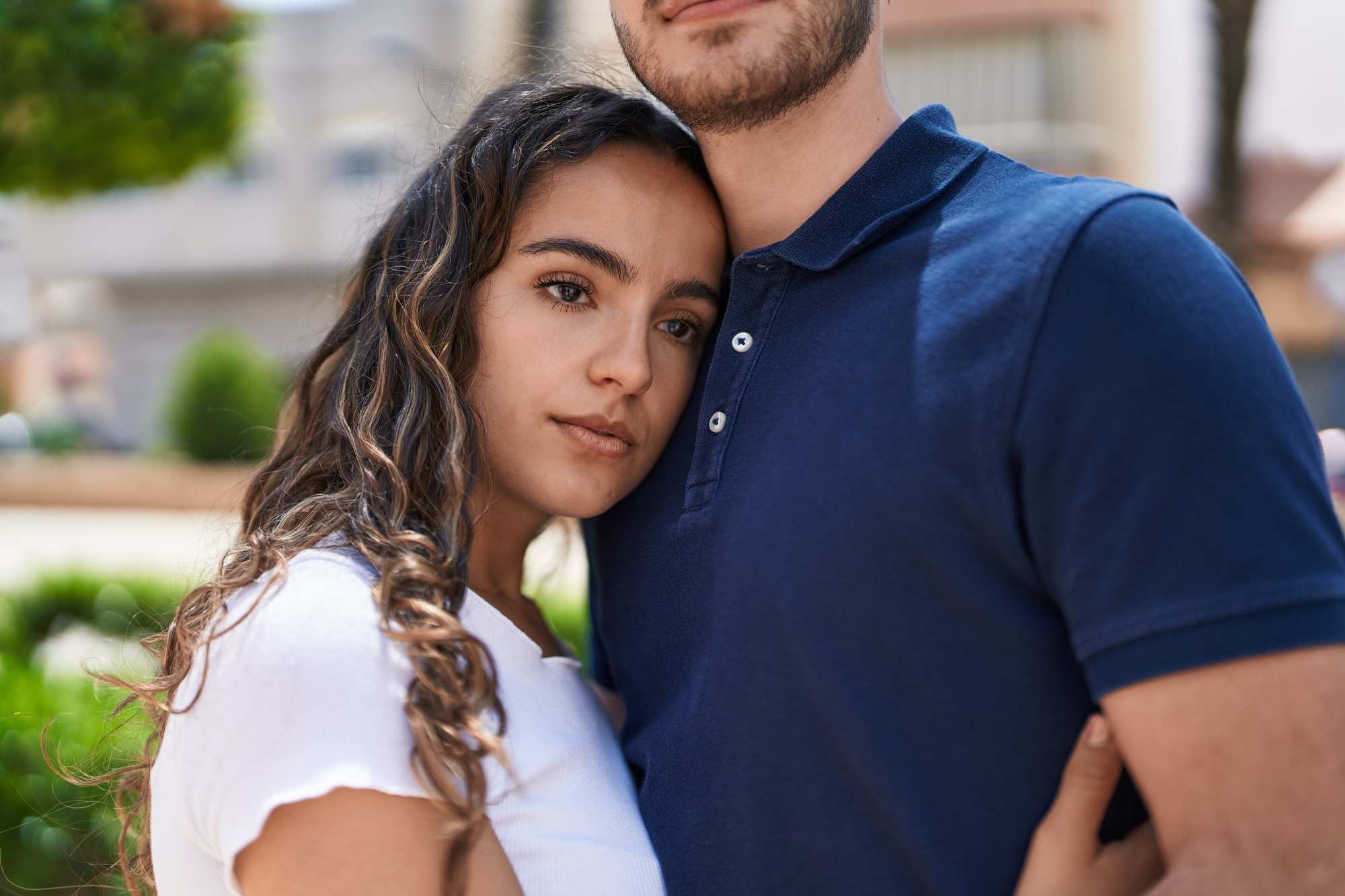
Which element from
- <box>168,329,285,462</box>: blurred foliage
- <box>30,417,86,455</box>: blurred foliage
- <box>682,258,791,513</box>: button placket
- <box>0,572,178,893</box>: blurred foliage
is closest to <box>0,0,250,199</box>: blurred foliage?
<box>0,572,178,893</box>: blurred foliage

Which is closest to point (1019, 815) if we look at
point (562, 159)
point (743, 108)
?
point (743, 108)

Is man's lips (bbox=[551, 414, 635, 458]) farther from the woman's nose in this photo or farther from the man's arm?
the man's arm

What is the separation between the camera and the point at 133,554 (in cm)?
1079

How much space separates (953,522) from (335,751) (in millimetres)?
828

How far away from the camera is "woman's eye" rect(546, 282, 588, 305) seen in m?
1.89

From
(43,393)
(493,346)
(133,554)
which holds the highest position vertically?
(493,346)

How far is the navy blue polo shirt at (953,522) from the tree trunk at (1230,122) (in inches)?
200

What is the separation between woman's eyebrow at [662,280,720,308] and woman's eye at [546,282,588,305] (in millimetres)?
144

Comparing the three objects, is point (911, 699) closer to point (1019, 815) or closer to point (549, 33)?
point (1019, 815)

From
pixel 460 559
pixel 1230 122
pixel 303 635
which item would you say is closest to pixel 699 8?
pixel 460 559

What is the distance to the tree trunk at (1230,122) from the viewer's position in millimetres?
5840

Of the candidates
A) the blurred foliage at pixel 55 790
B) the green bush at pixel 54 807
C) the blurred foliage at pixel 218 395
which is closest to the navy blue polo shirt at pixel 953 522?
the blurred foliage at pixel 55 790

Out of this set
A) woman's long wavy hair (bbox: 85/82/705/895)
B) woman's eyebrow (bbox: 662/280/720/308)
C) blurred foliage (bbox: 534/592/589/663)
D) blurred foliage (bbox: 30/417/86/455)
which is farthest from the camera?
blurred foliage (bbox: 30/417/86/455)

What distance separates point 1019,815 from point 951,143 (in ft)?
3.27
